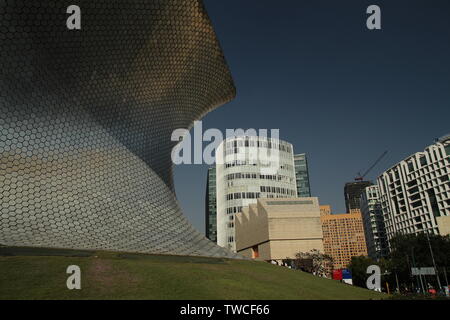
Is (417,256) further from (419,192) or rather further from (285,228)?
(419,192)

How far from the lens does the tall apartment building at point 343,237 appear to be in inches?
5856

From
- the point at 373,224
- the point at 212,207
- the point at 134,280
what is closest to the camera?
the point at 134,280

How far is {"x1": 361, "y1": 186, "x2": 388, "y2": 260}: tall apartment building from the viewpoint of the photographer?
115m

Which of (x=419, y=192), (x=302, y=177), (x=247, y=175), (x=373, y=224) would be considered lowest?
(x=419, y=192)

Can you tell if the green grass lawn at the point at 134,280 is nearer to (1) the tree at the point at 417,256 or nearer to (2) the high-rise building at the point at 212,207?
(1) the tree at the point at 417,256

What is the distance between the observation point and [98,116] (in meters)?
21.0

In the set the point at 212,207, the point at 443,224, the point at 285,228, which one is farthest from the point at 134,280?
the point at 212,207

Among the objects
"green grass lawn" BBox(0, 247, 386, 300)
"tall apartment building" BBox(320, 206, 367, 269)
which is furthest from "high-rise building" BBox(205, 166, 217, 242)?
"green grass lawn" BBox(0, 247, 386, 300)

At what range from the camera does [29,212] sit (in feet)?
56.4

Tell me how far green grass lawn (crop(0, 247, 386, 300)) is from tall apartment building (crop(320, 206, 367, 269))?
473 feet

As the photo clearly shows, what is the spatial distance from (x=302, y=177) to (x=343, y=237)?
155 feet

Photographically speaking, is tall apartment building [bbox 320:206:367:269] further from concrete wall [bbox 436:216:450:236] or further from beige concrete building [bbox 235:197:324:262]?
beige concrete building [bbox 235:197:324:262]
